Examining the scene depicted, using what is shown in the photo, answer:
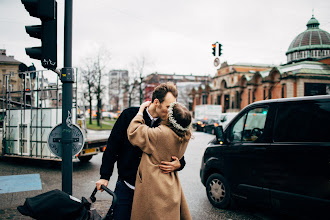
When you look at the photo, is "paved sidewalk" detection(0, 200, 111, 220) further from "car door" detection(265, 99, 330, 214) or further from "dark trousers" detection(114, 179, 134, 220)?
"car door" detection(265, 99, 330, 214)

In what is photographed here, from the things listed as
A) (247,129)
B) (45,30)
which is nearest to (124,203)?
(45,30)

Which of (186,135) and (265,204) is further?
(265,204)

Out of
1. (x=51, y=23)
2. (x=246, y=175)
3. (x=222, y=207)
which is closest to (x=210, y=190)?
(x=222, y=207)

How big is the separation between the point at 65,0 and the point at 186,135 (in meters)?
2.73

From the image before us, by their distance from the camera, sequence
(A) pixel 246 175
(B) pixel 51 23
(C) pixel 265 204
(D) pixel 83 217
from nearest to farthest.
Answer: (D) pixel 83 217, (B) pixel 51 23, (C) pixel 265 204, (A) pixel 246 175

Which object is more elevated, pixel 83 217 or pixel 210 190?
pixel 83 217

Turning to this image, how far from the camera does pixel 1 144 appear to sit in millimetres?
9648

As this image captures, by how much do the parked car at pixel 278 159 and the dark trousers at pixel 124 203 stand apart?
8.71 ft

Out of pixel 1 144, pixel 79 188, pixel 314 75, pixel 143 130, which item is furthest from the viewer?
pixel 314 75

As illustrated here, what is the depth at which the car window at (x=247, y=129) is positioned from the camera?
5070 millimetres

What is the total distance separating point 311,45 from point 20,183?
70537 millimetres

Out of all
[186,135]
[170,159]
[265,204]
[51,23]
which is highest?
[51,23]

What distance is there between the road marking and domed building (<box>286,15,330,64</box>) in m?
63.5

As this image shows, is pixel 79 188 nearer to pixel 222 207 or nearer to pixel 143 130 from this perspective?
pixel 222 207
